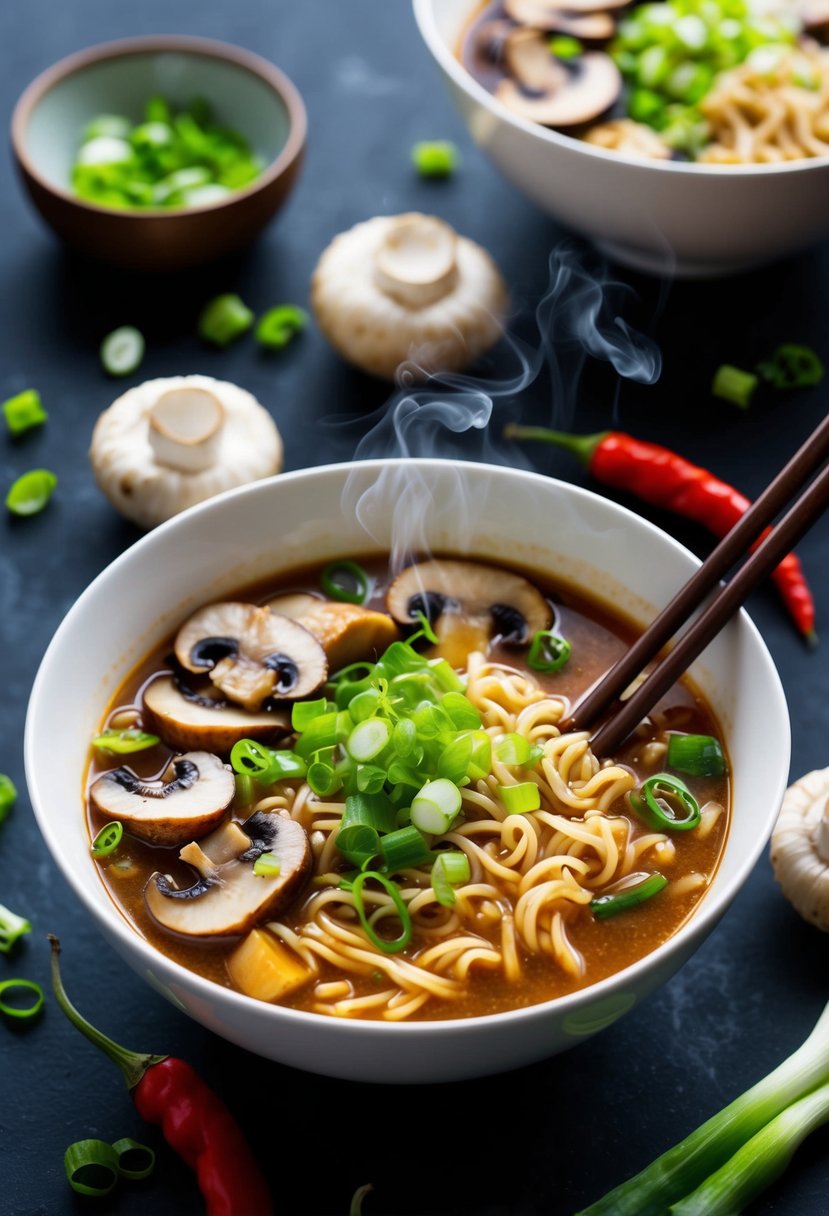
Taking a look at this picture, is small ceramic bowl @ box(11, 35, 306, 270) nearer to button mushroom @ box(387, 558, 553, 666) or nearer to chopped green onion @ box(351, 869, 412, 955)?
button mushroom @ box(387, 558, 553, 666)

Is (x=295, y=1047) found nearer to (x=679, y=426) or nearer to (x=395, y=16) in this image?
(x=679, y=426)

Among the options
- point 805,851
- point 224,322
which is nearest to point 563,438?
point 224,322

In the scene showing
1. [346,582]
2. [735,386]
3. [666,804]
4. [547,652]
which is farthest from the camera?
[735,386]

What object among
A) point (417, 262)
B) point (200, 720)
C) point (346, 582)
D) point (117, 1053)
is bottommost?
point (117, 1053)

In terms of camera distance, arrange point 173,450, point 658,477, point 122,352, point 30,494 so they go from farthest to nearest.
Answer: point 122,352 < point 30,494 < point 658,477 < point 173,450

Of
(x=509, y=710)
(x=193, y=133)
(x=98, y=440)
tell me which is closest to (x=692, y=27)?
(x=193, y=133)

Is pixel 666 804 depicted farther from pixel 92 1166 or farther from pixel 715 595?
pixel 92 1166
